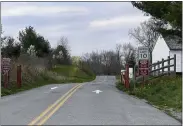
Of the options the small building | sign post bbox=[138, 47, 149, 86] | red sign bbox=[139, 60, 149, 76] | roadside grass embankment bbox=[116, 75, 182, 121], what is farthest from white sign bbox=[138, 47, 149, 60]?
the small building

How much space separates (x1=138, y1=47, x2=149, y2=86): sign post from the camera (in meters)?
25.6

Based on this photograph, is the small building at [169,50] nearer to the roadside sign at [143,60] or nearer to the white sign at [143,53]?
the roadside sign at [143,60]

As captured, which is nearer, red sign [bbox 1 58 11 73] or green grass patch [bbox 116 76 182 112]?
green grass patch [bbox 116 76 182 112]

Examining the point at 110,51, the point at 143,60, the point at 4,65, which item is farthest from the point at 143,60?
the point at 110,51

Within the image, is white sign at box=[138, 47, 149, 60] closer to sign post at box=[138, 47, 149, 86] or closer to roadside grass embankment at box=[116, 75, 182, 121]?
sign post at box=[138, 47, 149, 86]

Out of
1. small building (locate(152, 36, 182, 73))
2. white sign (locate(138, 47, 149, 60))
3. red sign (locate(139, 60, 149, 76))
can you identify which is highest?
small building (locate(152, 36, 182, 73))

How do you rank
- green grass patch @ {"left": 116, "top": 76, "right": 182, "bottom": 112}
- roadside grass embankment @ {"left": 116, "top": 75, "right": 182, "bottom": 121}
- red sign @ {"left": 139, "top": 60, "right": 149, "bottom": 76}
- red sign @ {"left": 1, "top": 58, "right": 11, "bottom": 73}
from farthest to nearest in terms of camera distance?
1. red sign @ {"left": 1, "top": 58, "right": 11, "bottom": 73}
2. red sign @ {"left": 139, "top": 60, "right": 149, "bottom": 76}
3. green grass patch @ {"left": 116, "top": 76, "right": 182, "bottom": 112}
4. roadside grass embankment @ {"left": 116, "top": 75, "right": 182, "bottom": 121}

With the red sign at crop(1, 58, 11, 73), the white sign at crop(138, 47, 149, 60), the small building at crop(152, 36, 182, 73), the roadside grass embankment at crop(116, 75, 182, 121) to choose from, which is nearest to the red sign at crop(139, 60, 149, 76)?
the white sign at crop(138, 47, 149, 60)

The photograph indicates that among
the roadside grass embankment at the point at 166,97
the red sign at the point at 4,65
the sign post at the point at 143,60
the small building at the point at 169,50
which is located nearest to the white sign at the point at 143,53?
the sign post at the point at 143,60

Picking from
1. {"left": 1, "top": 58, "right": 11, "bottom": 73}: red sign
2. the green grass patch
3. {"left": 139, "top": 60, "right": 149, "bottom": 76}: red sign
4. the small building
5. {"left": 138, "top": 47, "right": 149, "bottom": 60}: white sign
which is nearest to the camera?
the green grass patch

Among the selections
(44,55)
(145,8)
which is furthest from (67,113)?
(44,55)

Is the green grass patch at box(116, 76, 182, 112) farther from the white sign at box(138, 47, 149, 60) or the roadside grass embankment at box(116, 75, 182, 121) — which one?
the white sign at box(138, 47, 149, 60)

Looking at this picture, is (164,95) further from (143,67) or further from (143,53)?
(143,67)

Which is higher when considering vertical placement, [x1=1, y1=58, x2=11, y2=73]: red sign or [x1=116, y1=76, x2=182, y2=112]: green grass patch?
[x1=1, y1=58, x2=11, y2=73]: red sign
